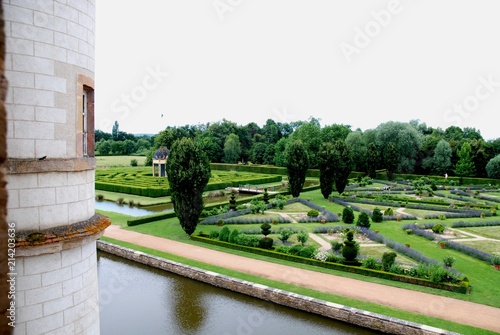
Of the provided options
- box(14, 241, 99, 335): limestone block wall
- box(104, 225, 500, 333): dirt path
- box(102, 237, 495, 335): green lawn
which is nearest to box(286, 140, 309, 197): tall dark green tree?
box(104, 225, 500, 333): dirt path

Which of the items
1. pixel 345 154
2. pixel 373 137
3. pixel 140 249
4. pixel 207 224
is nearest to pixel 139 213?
pixel 207 224

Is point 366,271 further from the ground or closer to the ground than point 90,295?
closer to the ground

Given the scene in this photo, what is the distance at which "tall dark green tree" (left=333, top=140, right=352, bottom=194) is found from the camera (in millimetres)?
33656

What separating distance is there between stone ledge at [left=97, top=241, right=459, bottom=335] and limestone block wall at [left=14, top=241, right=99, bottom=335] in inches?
339

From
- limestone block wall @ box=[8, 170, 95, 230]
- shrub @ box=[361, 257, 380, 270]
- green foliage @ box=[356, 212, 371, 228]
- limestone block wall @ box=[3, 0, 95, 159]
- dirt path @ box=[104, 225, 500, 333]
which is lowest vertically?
dirt path @ box=[104, 225, 500, 333]

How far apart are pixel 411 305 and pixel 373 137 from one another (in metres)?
49.3

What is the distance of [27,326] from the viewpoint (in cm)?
436

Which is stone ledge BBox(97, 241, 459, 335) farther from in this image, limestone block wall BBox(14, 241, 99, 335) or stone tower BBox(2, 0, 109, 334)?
stone tower BBox(2, 0, 109, 334)

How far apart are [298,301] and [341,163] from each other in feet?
74.8

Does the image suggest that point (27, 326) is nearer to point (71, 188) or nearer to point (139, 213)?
point (71, 188)

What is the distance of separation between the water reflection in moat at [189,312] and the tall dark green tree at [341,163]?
2145 centimetres

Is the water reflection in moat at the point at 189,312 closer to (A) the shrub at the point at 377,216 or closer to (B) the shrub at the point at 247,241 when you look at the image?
(B) the shrub at the point at 247,241

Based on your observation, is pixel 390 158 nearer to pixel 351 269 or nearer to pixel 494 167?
pixel 494 167

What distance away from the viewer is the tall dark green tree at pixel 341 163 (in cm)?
3366
